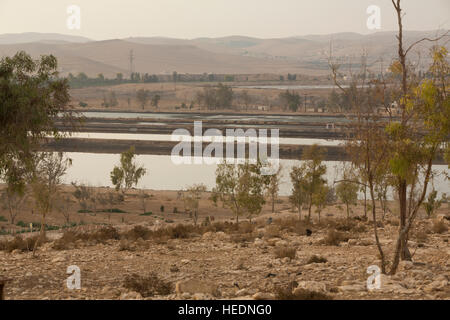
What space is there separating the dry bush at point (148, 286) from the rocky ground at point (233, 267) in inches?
8.3

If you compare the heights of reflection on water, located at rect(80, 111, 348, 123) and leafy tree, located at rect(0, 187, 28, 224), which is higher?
reflection on water, located at rect(80, 111, 348, 123)

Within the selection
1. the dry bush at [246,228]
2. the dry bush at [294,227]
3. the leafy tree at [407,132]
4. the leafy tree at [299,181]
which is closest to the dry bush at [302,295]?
the leafy tree at [407,132]

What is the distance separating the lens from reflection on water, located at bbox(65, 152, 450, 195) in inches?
1982

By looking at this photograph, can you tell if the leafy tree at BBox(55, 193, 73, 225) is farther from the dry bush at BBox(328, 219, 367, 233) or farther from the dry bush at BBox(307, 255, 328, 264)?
the dry bush at BBox(307, 255, 328, 264)

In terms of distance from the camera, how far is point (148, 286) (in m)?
12.4

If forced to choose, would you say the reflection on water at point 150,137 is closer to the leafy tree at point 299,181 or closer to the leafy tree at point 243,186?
the leafy tree at point 299,181

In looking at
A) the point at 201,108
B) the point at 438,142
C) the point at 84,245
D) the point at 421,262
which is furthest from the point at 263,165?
the point at 201,108

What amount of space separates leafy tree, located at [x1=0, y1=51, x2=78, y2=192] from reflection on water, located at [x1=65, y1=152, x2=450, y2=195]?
3322 centimetres

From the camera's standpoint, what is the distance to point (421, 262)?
14781mm

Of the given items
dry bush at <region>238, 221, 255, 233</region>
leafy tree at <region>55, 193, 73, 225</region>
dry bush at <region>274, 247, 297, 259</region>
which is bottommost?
leafy tree at <region>55, 193, 73, 225</region>

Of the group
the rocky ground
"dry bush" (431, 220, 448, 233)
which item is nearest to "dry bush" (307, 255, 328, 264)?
the rocky ground

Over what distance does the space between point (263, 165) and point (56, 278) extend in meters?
19.6

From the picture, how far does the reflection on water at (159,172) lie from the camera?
50.3 meters
